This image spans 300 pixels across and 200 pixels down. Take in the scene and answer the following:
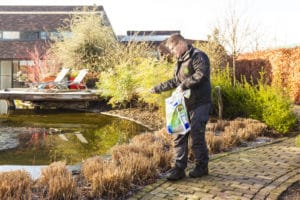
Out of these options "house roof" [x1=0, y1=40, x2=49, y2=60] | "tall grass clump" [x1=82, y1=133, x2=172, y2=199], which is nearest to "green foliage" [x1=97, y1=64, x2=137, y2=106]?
"tall grass clump" [x1=82, y1=133, x2=172, y2=199]

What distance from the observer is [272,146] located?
6.49m

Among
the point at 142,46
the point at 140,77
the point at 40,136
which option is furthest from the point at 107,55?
the point at 40,136

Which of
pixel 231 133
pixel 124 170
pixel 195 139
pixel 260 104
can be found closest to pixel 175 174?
pixel 195 139

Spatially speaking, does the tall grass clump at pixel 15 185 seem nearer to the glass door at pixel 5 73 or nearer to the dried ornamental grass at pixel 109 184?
the dried ornamental grass at pixel 109 184

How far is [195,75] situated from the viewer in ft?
13.6

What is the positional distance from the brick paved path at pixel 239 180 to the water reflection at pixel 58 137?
2328 mm

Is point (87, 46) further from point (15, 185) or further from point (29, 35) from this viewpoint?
point (15, 185)

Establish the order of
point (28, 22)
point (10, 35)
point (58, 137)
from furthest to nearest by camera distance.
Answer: point (28, 22) → point (10, 35) → point (58, 137)

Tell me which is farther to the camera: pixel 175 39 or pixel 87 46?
pixel 87 46

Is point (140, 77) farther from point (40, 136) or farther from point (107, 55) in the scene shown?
point (107, 55)

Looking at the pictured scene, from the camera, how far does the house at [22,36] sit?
87.7 ft

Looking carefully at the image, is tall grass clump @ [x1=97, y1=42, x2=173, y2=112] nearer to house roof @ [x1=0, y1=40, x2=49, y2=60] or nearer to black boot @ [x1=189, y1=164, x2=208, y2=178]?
black boot @ [x1=189, y1=164, x2=208, y2=178]

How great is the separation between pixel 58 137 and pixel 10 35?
21.9 m

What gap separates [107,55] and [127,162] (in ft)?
47.5
